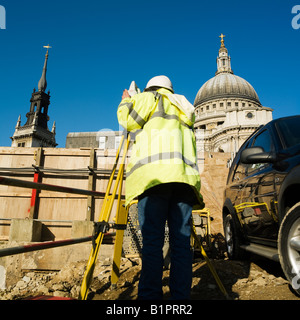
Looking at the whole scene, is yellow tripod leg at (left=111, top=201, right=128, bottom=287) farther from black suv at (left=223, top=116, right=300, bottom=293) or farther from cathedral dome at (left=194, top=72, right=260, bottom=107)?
cathedral dome at (left=194, top=72, right=260, bottom=107)

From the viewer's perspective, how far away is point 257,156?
9.51 ft

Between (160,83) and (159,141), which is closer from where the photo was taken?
(159,141)

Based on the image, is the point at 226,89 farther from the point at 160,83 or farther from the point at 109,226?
the point at 109,226

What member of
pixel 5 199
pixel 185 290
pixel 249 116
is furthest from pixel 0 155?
pixel 249 116

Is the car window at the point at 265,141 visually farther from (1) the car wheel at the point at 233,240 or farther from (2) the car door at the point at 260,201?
(1) the car wheel at the point at 233,240

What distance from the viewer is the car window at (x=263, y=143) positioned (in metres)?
3.42

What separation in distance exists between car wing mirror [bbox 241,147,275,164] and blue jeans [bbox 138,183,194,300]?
1061 millimetres

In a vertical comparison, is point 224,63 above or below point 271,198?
above

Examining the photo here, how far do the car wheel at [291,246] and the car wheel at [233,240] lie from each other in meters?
1.98

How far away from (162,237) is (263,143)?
97.6 inches

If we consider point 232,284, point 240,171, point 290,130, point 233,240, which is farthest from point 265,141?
point 232,284

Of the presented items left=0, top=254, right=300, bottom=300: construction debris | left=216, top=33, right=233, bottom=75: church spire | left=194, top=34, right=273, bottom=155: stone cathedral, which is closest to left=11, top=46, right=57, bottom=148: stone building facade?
left=194, top=34, right=273, bottom=155: stone cathedral

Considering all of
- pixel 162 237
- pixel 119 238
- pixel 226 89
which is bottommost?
pixel 119 238
